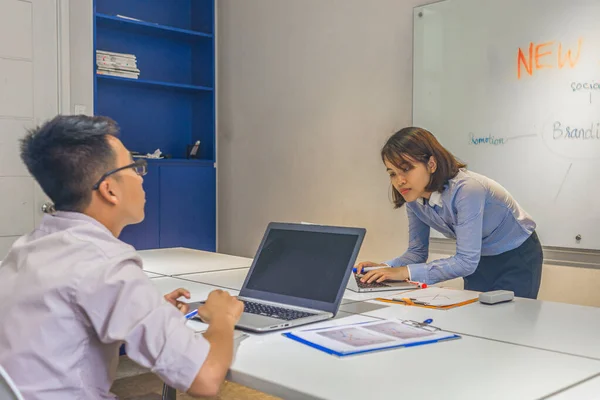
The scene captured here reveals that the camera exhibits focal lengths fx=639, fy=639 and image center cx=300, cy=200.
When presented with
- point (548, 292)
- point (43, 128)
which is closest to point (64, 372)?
point (43, 128)

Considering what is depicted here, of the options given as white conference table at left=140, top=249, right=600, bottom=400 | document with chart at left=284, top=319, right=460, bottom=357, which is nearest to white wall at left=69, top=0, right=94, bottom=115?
white conference table at left=140, top=249, right=600, bottom=400

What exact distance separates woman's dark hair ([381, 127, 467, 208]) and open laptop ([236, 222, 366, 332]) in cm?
60

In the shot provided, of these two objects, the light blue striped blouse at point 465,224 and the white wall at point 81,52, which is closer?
the light blue striped blouse at point 465,224

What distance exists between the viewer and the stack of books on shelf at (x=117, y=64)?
4.20 metres

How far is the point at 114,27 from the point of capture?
14.6 feet

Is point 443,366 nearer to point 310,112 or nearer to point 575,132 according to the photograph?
point 575,132

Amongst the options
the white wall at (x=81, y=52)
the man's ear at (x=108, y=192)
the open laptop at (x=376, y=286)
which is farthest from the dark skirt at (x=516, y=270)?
the white wall at (x=81, y=52)

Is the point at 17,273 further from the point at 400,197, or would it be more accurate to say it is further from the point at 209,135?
the point at 209,135

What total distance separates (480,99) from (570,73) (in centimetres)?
49

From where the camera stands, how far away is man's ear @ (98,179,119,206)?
4.28 feet

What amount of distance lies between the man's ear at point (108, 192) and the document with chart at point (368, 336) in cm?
51

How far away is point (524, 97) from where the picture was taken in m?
3.19

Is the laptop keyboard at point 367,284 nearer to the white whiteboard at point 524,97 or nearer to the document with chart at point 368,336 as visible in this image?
Answer: the document with chart at point 368,336

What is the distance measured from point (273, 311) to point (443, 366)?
23.1 inches
